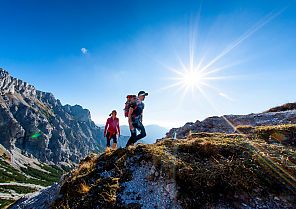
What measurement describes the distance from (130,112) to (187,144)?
17.0 ft

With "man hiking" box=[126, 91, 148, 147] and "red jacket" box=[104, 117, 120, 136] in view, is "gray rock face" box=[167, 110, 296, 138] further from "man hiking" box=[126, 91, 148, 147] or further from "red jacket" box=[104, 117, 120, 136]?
"man hiking" box=[126, 91, 148, 147]

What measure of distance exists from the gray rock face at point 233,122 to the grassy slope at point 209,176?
1343cm

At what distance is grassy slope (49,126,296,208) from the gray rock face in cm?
1343

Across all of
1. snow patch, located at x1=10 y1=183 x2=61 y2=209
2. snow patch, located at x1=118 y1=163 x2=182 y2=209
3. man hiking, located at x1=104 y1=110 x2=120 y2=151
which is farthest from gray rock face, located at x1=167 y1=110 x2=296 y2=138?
snow patch, located at x1=118 y1=163 x2=182 y2=209

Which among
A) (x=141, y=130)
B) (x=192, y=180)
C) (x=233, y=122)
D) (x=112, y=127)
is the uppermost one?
(x=233, y=122)

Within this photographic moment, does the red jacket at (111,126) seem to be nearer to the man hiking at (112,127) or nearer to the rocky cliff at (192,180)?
the man hiking at (112,127)

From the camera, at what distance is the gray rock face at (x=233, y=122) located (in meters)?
24.1

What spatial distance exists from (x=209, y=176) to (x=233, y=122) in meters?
20.1

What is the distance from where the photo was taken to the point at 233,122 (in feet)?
90.2

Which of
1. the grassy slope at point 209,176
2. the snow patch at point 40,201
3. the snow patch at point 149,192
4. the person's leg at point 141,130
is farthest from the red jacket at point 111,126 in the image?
the snow patch at point 149,192

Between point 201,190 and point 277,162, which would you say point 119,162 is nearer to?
point 201,190

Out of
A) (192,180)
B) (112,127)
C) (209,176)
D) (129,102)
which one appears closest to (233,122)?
(112,127)

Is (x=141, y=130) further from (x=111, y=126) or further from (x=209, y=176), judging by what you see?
(x=209, y=176)

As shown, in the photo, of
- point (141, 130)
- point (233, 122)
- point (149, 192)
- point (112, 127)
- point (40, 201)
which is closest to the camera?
point (149, 192)
